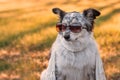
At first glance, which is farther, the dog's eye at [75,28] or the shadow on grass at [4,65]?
the shadow on grass at [4,65]

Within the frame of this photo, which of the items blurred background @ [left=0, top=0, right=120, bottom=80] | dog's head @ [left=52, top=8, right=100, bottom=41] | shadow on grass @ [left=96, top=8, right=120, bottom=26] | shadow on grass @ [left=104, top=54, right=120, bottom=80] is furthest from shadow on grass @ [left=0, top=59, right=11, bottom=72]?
dog's head @ [left=52, top=8, right=100, bottom=41]

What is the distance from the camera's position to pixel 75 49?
201 inches

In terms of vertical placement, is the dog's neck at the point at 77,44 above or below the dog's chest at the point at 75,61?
above

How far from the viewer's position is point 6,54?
8.87 m

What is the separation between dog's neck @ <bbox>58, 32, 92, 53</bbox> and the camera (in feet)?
16.6

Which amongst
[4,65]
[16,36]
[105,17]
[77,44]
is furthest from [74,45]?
[105,17]

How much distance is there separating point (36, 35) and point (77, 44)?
14.6 feet

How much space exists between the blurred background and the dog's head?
2.61 meters

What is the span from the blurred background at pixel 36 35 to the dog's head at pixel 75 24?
261 centimetres

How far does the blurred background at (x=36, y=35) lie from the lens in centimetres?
807

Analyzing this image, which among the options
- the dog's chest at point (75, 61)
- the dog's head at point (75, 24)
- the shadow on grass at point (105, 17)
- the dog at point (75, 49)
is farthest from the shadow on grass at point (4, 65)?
the dog's head at point (75, 24)

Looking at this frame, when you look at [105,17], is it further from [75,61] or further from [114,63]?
[75,61]

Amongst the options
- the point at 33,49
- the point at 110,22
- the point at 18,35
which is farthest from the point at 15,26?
the point at 110,22

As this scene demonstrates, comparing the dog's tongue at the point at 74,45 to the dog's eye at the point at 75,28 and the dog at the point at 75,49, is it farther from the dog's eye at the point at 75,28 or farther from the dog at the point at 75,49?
the dog's eye at the point at 75,28
